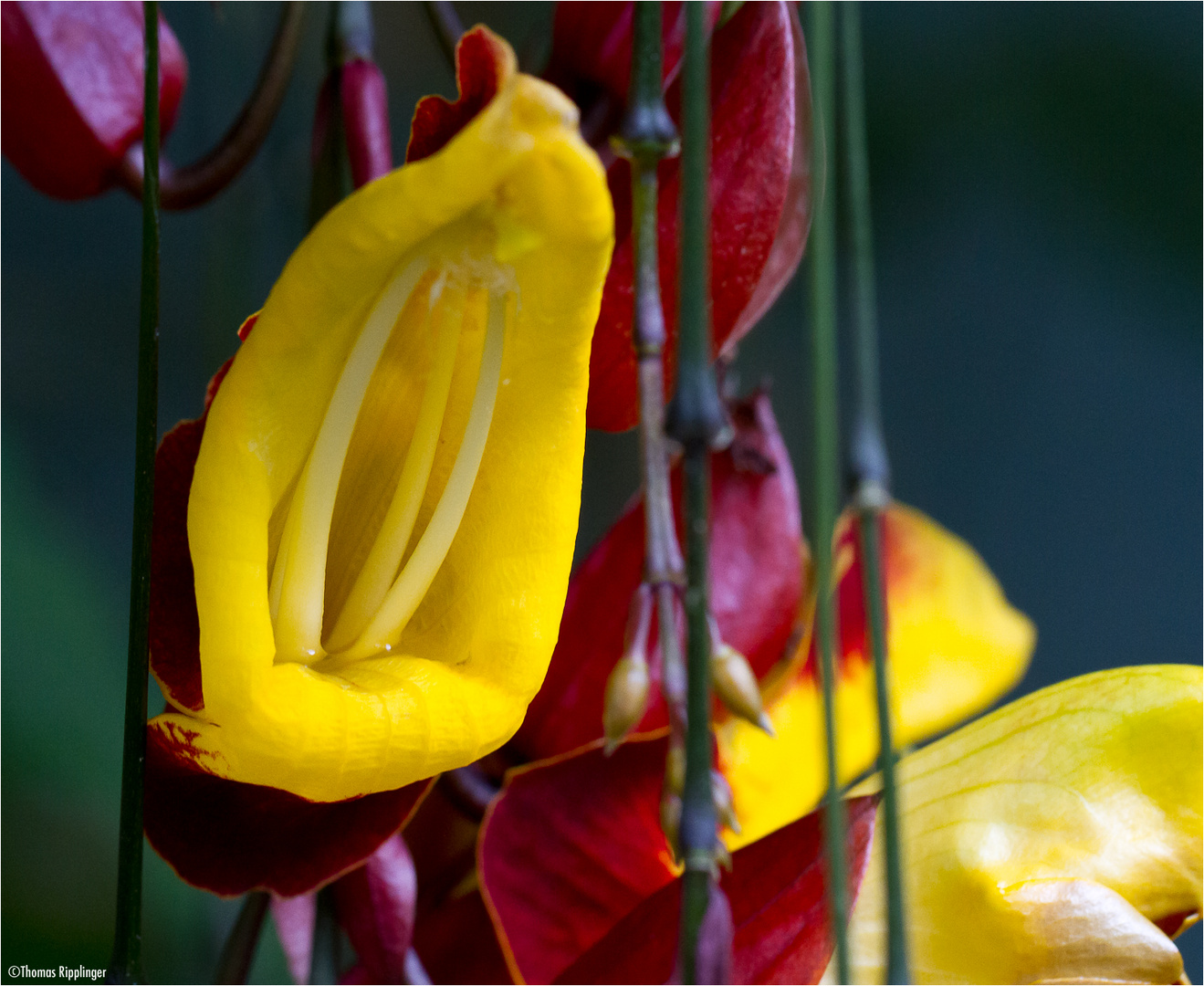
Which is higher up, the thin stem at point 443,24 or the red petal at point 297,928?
the thin stem at point 443,24

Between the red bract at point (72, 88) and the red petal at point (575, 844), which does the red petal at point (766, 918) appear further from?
the red bract at point (72, 88)

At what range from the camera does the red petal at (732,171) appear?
131 mm

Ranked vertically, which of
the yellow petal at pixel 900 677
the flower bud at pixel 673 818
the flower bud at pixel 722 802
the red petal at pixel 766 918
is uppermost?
the flower bud at pixel 722 802

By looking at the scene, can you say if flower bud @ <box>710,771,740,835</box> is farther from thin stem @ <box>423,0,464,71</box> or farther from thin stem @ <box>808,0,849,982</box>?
thin stem @ <box>423,0,464,71</box>

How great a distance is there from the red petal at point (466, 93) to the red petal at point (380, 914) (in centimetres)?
9

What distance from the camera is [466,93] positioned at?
0.09 metres

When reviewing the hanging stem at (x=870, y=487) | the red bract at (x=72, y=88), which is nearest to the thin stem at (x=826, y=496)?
the hanging stem at (x=870, y=487)

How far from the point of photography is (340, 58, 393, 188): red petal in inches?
5.6

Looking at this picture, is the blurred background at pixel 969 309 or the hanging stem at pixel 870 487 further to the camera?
the blurred background at pixel 969 309

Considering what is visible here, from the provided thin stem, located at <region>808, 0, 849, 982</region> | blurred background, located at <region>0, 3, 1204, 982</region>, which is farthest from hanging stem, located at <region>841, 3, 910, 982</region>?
blurred background, located at <region>0, 3, 1204, 982</region>

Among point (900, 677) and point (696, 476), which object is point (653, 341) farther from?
point (900, 677)

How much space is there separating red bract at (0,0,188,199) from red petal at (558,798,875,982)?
13 cm

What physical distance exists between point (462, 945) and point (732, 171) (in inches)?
4.6

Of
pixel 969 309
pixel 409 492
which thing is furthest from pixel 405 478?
pixel 969 309
